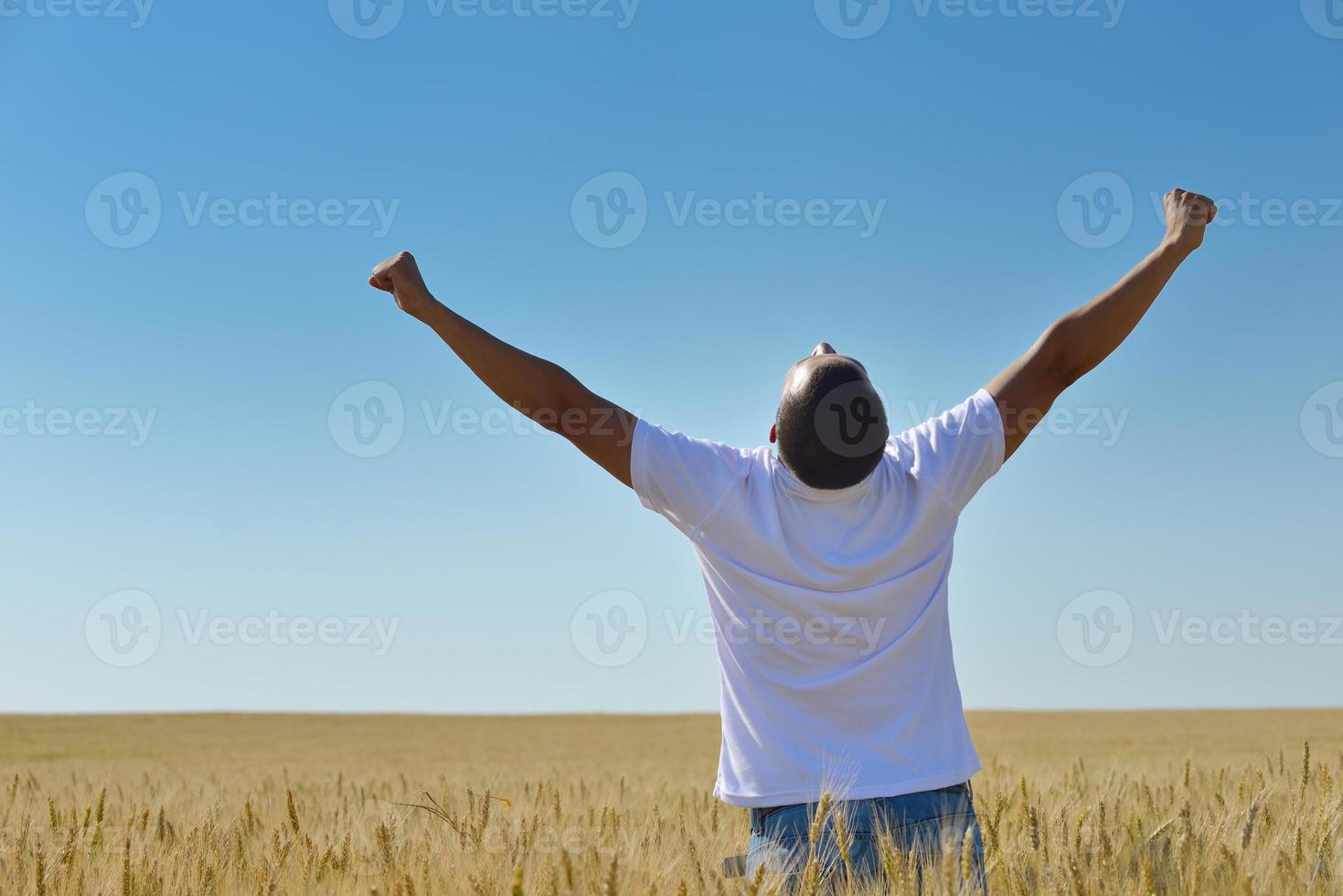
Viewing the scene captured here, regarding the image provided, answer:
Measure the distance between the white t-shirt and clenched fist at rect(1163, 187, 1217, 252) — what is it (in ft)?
3.89

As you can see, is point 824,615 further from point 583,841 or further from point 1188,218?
point 1188,218

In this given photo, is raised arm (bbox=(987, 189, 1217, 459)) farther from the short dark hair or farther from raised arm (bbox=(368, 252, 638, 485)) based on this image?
raised arm (bbox=(368, 252, 638, 485))

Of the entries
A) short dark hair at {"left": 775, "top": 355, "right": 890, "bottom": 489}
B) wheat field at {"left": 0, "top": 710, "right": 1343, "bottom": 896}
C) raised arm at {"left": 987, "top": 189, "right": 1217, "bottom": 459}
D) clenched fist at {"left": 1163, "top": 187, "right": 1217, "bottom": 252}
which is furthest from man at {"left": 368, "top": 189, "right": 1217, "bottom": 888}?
clenched fist at {"left": 1163, "top": 187, "right": 1217, "bottom": 252}

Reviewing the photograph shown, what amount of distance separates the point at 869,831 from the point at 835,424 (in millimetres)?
1136

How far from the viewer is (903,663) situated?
124 inches

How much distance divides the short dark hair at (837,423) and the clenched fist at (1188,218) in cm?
141

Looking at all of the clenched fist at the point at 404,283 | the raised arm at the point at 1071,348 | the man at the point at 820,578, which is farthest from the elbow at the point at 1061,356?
the clenched fist at the point at 404,283

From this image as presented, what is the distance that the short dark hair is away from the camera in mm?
3023

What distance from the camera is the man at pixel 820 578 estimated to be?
3068mm

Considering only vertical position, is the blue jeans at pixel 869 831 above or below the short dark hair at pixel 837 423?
below

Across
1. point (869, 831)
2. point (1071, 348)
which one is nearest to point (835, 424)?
point (1071, 348)

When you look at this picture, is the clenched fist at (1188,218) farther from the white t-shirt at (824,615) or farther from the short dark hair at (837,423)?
the short dark hair at (837,423)

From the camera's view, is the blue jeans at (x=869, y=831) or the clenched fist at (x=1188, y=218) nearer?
the blue jeans at (x=869, y=831)

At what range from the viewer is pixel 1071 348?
3.44 meters
